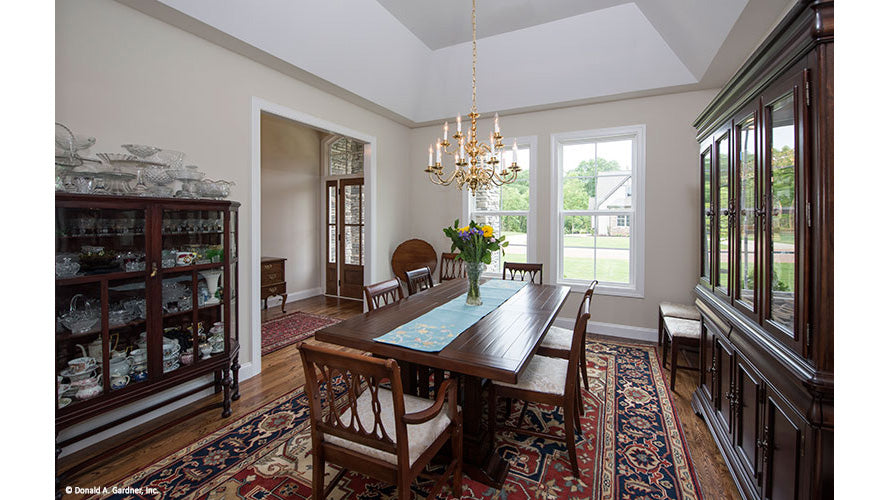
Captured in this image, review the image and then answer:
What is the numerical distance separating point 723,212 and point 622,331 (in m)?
2.34

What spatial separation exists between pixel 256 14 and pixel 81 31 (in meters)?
1.06

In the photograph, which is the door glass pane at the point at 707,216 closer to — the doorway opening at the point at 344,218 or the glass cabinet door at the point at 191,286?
→ the glass cabinet door at the point at 191,286

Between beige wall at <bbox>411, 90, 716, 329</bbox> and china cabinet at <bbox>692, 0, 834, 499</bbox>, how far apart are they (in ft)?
6.00

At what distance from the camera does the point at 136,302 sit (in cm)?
204

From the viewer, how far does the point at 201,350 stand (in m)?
2.36

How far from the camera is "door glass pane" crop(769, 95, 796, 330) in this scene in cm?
128

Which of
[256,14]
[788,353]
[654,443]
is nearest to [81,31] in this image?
[256,14]

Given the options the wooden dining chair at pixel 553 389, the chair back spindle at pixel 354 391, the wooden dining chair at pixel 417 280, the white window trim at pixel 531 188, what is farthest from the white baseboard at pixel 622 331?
the chair back spindle at pixel 354 391

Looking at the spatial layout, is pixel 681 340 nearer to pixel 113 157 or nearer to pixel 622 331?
pixel 622 331

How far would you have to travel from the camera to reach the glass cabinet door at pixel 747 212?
1646 millimetres

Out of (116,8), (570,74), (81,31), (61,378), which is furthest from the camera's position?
(570,74)

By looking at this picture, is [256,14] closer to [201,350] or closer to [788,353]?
[201,350]

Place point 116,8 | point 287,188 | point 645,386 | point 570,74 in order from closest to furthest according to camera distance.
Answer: point 116,8, point 645,386, point 570,74, point 287,188

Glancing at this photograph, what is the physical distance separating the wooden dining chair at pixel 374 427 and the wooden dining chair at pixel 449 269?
3.39 metres
